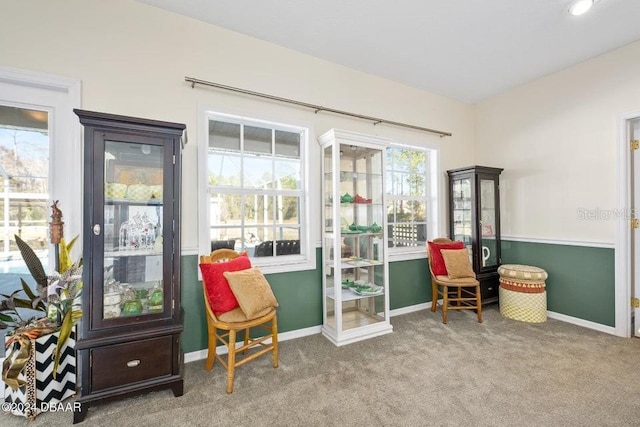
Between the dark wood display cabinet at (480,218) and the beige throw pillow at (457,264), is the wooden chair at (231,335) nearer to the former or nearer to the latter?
the beige throw pillow at (457,264)

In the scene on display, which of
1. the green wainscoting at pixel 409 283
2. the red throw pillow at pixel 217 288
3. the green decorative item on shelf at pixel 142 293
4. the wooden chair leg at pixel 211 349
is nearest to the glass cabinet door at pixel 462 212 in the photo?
the green wainscoting at pixel 409 283

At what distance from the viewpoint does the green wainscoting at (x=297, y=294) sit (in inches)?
96.3

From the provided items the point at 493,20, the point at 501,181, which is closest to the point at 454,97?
the point at 501,181

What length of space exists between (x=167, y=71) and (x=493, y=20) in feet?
9.30

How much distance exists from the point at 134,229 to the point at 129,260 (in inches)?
8.4

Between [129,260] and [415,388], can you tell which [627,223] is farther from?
[129,260]

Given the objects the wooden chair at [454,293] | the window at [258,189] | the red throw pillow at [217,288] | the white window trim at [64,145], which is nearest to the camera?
the white window trim at [64,145]

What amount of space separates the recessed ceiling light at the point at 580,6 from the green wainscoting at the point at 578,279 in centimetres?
230

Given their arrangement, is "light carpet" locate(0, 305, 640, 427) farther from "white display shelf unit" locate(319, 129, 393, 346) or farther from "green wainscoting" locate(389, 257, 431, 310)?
"green wainscoting" locate(389, 257, 431, 310)

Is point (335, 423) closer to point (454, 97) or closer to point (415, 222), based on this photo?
point (415, 222)

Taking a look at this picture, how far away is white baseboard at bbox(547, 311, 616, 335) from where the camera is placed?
293 centimetres

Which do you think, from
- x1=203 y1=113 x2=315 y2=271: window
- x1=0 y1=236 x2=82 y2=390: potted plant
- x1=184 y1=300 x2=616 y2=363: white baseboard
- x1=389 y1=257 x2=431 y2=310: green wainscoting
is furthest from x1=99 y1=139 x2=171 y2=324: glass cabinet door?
x1=389 y1=257 x2=431 y2=310: green wainscoting

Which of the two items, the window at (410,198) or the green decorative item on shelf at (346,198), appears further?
the window at (410,198)

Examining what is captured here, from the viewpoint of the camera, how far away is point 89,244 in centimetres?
176
